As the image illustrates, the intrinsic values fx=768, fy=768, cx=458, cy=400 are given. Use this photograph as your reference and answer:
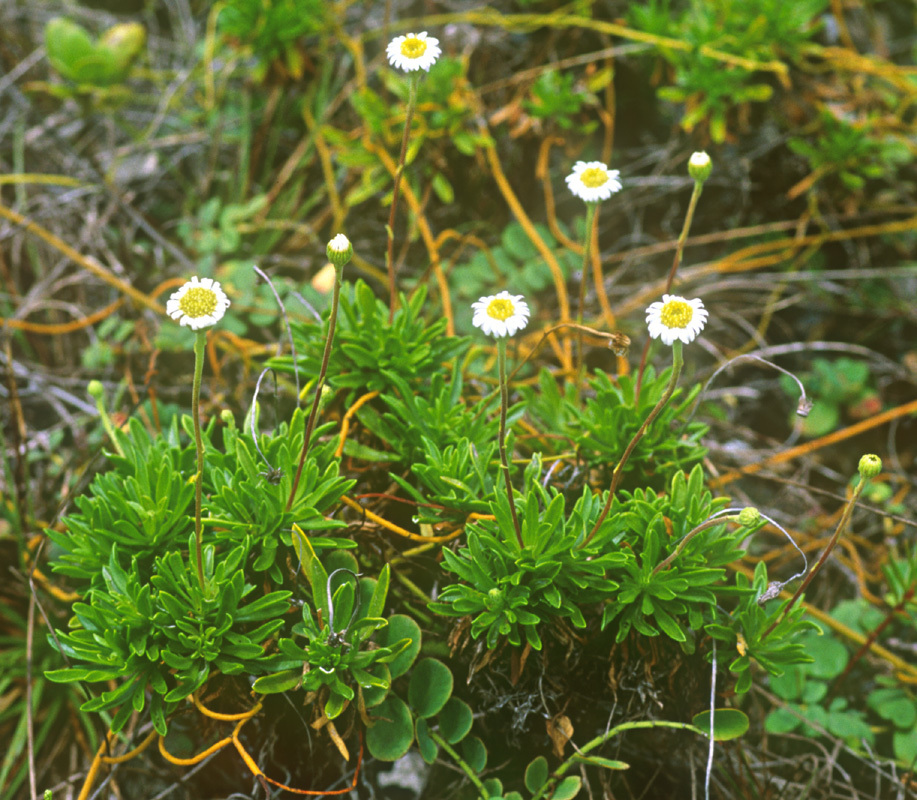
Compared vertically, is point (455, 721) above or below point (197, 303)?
below

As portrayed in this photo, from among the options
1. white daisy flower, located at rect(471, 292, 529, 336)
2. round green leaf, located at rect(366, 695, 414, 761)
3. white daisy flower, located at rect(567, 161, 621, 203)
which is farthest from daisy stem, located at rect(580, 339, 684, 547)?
round green leaf, located at rect(366, 695, 414, 761)

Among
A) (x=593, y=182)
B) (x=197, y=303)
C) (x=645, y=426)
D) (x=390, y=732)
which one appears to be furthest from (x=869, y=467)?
(x=197, y=303)

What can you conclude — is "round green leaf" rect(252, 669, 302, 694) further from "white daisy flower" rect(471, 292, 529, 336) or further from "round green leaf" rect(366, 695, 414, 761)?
"white daisy flower" rect(471, 292, 529, 336)

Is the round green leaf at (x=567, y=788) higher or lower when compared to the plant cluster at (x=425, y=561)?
lower

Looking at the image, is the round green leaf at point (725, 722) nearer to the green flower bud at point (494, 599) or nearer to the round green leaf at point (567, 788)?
the round green leaf at point (567, 788)

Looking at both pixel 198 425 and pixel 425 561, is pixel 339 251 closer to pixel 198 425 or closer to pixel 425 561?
pixel 198 425

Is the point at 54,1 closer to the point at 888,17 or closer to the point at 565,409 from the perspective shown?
the point at 565,409

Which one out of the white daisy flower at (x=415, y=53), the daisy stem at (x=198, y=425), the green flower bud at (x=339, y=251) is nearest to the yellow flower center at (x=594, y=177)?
the white daisy flower at (x=415, y=53)
